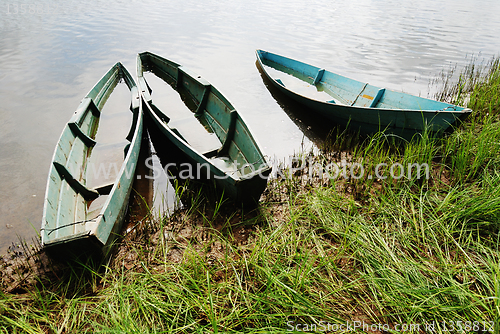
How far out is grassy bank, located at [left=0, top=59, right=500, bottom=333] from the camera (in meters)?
2.29

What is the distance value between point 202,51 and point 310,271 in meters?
11.3

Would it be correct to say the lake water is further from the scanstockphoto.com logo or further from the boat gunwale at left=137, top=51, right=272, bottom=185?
the boat gunwale at left=137, top=51, right=272, bottom=185

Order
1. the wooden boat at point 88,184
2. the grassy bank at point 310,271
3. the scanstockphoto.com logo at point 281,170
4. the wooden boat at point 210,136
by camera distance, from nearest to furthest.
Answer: the grassy bank at point 310,271 < the wooden boat at point 88,184 < the wooden boat at point 210,136 < the scanstockphoto.com logo at point 281,170

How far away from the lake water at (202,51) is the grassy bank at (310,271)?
174cm

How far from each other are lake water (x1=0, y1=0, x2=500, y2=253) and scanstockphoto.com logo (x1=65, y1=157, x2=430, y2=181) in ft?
2.89

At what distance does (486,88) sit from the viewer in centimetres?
624

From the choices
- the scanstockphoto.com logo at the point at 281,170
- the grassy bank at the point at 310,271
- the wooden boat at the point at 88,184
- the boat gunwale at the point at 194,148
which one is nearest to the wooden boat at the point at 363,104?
the grassy bank at the point at 310,271

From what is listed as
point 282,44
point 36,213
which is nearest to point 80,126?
point 36,213

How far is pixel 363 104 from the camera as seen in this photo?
6379 mm

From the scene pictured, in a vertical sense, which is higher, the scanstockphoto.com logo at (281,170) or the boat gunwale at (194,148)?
the boat gunwale at (194,148)

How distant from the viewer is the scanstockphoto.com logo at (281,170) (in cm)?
393

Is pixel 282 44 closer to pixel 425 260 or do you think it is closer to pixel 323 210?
pixel 323 210

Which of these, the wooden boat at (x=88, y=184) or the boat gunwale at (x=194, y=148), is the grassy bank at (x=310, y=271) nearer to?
→ the wooden boat at (x=88, y=184)

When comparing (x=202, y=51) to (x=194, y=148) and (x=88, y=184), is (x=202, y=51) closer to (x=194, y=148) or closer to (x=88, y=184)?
(x=194, y=148)
